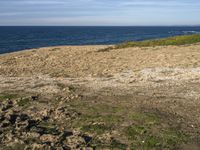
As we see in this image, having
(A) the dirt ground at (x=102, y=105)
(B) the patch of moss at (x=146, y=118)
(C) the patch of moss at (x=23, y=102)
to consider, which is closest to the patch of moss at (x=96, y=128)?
(A) the dirt ground at (x=102, y=105)

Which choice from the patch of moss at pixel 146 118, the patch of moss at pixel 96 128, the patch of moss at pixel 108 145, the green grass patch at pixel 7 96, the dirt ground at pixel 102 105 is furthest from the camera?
the green grass patch at pixel 7 96

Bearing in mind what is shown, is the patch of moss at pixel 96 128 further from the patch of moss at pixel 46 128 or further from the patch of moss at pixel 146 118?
the patch of moss at pixel 146 118

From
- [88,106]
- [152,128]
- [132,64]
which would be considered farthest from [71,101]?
[132,64]

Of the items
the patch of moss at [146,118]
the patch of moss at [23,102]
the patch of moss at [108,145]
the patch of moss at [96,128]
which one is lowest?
the patch of moss at [23,102]

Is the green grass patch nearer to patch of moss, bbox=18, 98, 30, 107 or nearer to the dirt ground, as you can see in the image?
the dirt ground

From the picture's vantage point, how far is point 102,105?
14.6 meters

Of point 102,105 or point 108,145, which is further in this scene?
point 102,105

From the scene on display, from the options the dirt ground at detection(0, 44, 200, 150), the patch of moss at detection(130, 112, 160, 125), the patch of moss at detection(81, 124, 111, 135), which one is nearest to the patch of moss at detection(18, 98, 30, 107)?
the dirt ground at detection(0, 44, 200, 150)

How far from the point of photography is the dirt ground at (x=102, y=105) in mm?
11016

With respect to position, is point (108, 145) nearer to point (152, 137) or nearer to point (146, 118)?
point (152, 137)

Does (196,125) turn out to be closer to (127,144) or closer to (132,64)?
(127,144)

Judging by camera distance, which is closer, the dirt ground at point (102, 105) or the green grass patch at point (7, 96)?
the dirt ground at point (102, 105)

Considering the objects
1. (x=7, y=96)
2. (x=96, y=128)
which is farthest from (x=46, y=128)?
(x=7, y=96)

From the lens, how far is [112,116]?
43.1ft
